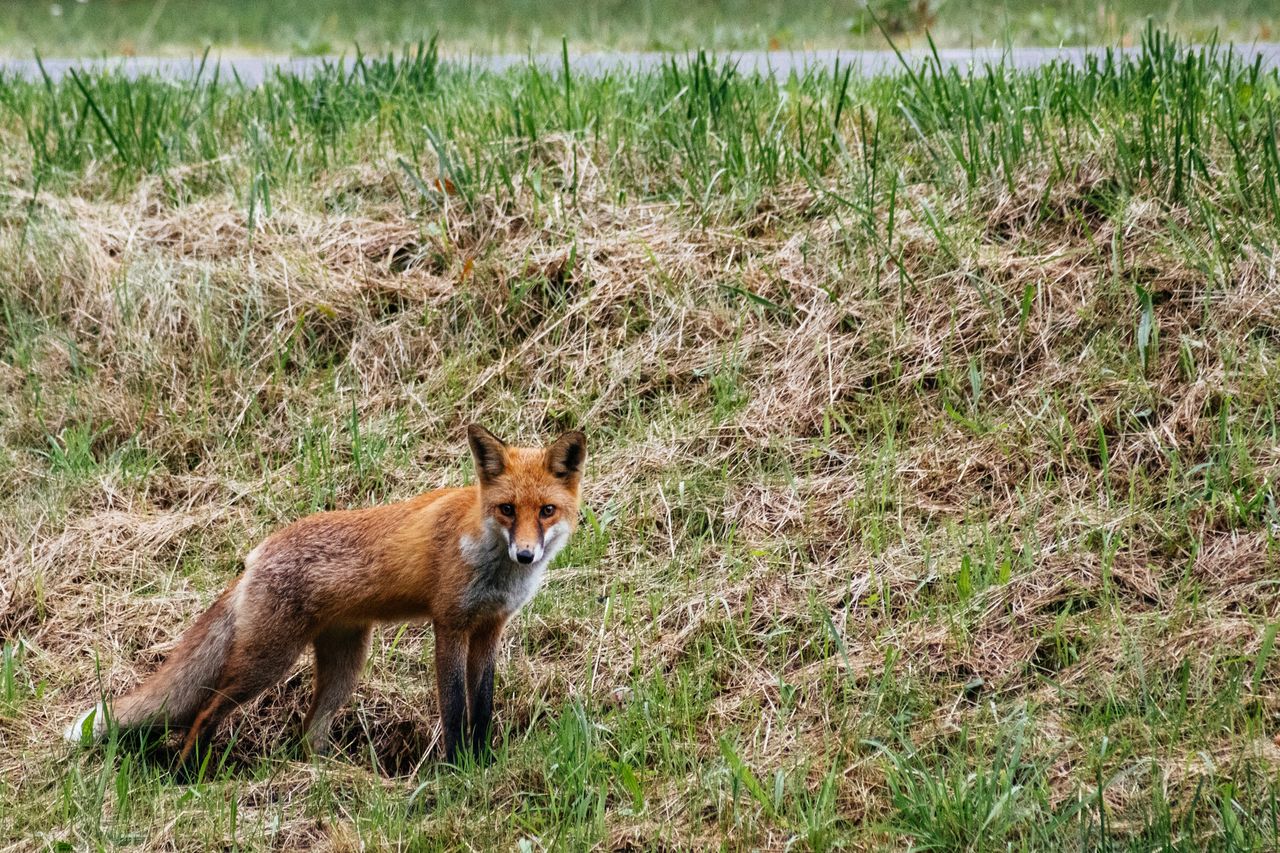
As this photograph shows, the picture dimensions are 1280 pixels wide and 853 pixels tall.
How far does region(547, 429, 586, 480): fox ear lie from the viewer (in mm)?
4152

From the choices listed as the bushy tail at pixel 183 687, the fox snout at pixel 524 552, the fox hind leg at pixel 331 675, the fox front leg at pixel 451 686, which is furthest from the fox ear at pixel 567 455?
the bushy tail at pixel 183 687

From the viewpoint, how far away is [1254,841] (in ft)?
10.2

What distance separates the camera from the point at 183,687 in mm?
4254

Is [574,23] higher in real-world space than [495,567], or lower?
higher

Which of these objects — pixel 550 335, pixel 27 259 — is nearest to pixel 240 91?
pixel 27 259

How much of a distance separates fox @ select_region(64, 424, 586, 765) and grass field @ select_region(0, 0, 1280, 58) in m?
5.48

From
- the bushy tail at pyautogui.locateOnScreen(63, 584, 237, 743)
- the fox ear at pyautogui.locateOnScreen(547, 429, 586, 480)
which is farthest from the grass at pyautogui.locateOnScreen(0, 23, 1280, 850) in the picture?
the fox ear at pyautogui.locateOnScreen(547, 429, 586, 480)

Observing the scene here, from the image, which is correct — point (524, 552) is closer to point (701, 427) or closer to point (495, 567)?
point (495, 567)

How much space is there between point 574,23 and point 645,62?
5.29 meters

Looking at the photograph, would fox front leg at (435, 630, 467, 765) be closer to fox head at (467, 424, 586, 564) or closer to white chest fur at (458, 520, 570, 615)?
white chest fur at (458, 520, 570, 615)

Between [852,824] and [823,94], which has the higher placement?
[823,94]

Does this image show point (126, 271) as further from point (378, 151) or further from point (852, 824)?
point (852, 824)

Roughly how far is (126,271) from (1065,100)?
4634 mm

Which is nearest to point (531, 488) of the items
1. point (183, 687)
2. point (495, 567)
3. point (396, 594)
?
point (495, 567)
